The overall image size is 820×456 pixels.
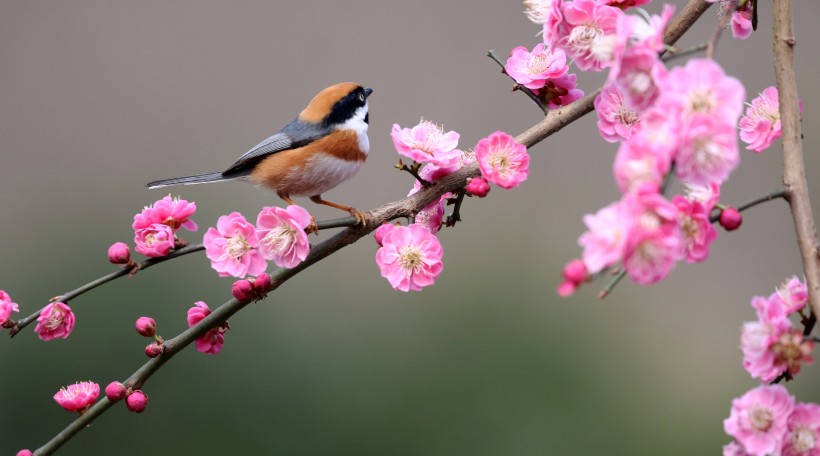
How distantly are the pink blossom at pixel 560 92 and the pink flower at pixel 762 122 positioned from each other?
0.19 m

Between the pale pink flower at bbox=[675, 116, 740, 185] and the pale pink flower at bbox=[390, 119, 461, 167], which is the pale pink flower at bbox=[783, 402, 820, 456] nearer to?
the pale pink flower at bbox=[675, 116, 740, 185]

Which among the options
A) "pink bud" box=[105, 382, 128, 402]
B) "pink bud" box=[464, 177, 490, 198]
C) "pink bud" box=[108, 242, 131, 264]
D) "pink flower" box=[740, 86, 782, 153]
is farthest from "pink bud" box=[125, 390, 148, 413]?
"pink flower" box=[740, 86, 782, 153]

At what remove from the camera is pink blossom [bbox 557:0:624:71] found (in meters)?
0.74

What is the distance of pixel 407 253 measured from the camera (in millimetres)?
837

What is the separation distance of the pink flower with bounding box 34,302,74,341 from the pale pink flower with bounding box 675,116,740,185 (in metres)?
0.64

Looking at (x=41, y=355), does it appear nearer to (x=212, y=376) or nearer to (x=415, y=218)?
(x=212, y=376)

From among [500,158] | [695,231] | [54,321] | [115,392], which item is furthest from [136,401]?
[695,231]

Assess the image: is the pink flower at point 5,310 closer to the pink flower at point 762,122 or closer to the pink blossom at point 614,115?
the pink blossom at point 614,115

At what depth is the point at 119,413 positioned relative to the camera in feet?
5.97

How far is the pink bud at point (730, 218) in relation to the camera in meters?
0.63

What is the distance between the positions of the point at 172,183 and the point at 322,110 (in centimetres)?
21

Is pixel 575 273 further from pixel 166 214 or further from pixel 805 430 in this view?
pixel 166 214

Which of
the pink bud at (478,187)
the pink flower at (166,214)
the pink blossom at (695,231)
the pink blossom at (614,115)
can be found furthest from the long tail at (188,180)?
the pink blossom at (695,231)

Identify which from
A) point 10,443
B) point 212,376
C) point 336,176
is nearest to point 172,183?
point 336,176
